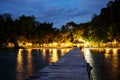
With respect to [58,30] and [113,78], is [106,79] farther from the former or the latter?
[58,30]

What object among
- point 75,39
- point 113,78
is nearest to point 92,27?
point 75,39

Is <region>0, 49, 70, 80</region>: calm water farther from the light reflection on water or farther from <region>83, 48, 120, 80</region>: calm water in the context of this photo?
<region>83, 48, 120, 80</region>: calm water

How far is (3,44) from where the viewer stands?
74.8 metres

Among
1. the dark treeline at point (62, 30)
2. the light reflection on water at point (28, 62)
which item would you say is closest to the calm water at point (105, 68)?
the light reflection on water at point (28, 62)

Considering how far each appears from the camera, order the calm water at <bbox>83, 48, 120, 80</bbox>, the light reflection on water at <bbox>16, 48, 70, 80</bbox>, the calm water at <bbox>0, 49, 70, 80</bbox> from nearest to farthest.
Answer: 1. the calm water at <bbox>83, 48, 120, 80</bbox>
2. the calm water at <bbox>0, 49, 70, 80</bbox>
3. the light reflection on water at <bbox>16, 48, 70, 80</bbox>

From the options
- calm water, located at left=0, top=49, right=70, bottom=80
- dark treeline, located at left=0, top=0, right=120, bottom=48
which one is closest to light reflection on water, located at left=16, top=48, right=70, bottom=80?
calm water, located at left=0, top=49, right=70, bottom=80

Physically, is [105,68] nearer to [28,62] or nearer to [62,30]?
[28,62]

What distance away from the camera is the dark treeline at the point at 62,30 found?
64.2m

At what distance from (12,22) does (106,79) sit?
229ft

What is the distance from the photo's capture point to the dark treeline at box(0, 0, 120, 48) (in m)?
64.2

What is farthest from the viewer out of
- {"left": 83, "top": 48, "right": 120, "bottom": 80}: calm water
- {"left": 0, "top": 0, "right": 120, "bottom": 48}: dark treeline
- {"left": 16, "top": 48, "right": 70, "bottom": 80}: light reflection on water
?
{"left": 0, "top": 0, "right": 120, "bottom": 48}: dark treeline

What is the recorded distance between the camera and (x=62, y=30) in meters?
92.8

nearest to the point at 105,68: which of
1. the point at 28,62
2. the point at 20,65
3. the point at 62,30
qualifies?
the point at 20,65

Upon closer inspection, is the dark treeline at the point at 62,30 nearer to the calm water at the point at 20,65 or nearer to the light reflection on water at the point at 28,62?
the light reflection on water at the point at 28,62
